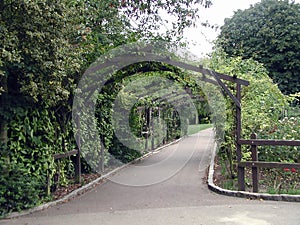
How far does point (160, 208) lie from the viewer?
5.71 m

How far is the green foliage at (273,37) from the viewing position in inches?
819

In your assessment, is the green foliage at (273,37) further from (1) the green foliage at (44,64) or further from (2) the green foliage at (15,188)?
(2) the green foliage at (15,188)

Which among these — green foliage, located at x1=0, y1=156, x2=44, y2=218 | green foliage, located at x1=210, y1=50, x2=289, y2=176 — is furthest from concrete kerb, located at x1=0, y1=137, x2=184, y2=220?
green foliage, located at x1=210, y1=50, x2=289, y2=176

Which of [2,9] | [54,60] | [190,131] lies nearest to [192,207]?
[54,60]

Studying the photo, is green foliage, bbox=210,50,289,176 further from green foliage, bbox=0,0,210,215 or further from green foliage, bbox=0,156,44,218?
green foliage, bbox=0,156,44,218

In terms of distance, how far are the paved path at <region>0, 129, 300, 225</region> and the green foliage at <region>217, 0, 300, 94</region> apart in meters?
13.9

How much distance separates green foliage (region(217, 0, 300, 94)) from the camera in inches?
819

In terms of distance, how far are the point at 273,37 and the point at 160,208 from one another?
18480 mm

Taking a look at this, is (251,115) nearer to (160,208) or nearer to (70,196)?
(160,208)

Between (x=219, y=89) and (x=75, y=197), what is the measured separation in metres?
4.14

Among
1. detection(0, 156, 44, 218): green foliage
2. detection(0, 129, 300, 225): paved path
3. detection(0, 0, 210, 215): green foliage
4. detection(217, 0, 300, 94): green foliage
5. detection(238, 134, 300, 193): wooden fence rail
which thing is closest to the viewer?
detection(0, 0, 210, 215): green foliage

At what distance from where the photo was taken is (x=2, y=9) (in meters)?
4.65

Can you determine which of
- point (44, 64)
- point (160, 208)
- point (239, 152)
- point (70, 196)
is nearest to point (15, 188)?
point (70, 196)

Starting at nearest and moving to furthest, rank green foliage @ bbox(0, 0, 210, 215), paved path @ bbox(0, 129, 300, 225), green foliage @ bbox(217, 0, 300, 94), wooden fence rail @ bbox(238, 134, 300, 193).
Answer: green foliage @ bbox(0, 0, 210, 215)
paved path @ bbox(0, 129, 300, 225)
wooden fence rail @ bbox(238, 134, 300, 193)
green foliage @ bbox(217, 0, 300, 94)
